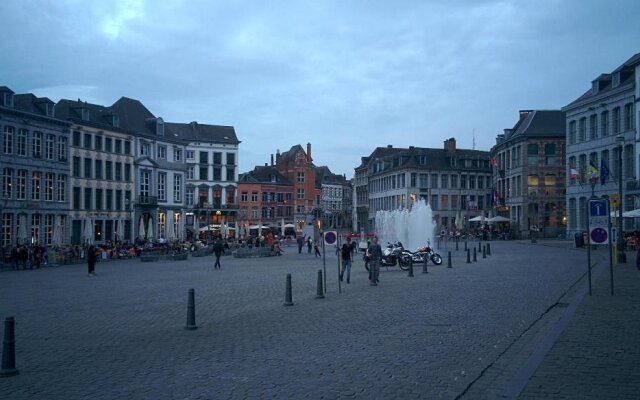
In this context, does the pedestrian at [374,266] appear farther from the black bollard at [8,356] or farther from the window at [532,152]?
the window at [532,152]

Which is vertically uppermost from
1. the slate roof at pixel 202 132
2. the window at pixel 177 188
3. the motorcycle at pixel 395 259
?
the slate roof at pixel 202 132

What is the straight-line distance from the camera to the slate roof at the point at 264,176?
3794 inches

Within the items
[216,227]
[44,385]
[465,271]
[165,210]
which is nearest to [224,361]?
[44,385]

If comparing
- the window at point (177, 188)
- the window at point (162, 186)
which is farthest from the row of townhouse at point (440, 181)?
the window at point (162, 186)

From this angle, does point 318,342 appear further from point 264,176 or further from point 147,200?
point 264,176

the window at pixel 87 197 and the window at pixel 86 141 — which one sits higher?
the window at pixel 86 141

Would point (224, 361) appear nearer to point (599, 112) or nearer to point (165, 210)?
point (599, 112)

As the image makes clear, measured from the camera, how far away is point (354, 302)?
1742 centimetres

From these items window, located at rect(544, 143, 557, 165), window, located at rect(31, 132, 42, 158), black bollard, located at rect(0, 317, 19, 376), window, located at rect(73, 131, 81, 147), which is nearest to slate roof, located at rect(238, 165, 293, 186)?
window, located at rect(544, 143, 557, 165)

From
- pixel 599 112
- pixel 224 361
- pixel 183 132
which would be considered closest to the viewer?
pixel 224 361

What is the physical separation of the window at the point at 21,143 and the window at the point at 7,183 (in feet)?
5.74

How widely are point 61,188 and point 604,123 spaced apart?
46521 millimetres

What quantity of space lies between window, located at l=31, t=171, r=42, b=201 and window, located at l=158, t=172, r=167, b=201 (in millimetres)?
19186

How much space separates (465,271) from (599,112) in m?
35.6
